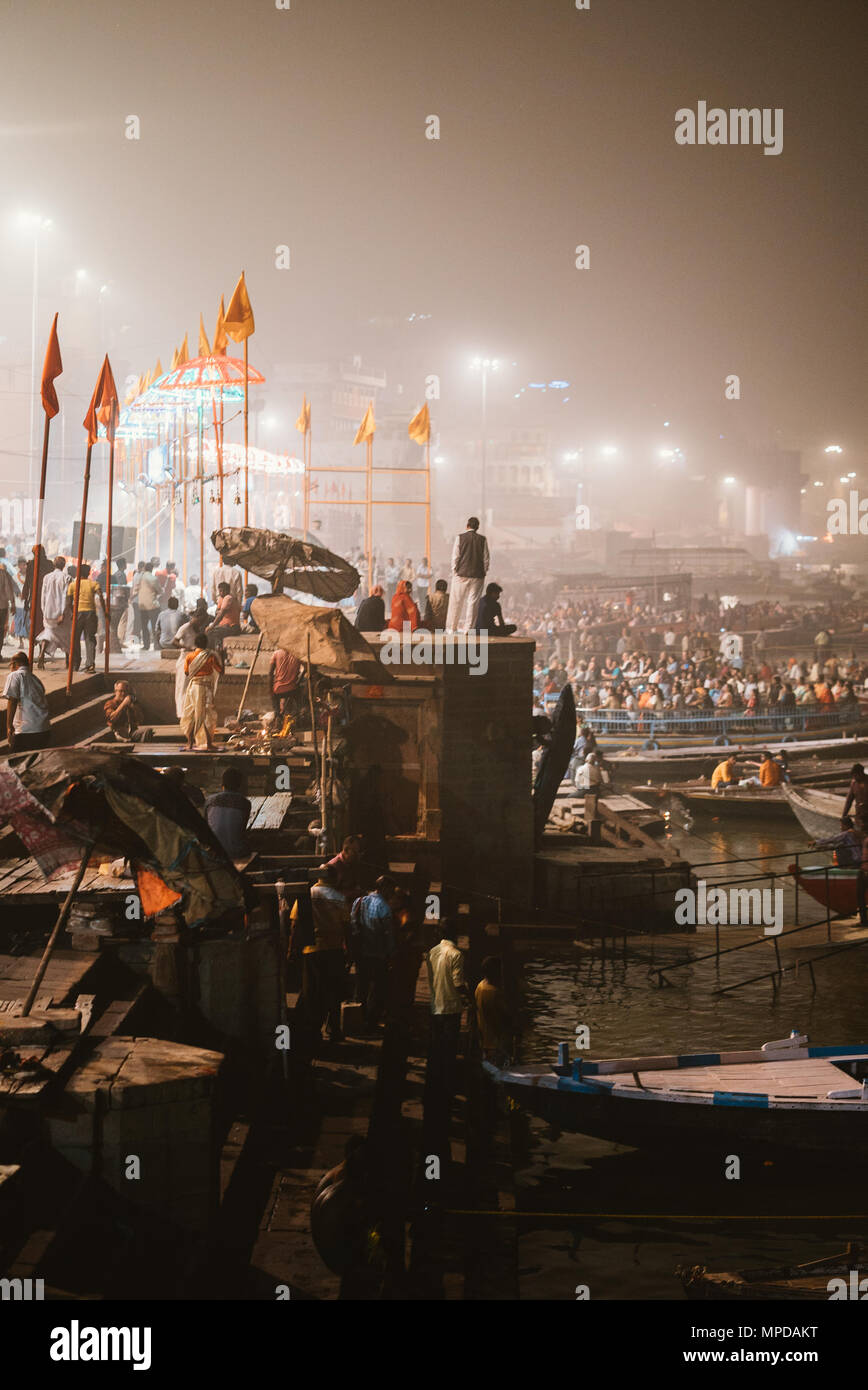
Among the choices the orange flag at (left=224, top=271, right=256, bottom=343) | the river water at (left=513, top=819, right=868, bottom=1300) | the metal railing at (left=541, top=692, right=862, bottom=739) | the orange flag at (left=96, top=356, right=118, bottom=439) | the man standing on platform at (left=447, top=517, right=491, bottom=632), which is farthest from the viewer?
the metal railing at (left=541, top=692, right=862, bottom=739)

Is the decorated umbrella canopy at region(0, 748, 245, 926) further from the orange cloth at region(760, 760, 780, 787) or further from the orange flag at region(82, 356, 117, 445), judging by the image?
the orange cloth at region(760, 760, 780, 787)

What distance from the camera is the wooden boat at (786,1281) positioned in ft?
25.6

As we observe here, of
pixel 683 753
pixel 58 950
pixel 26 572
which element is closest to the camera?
pixel 58 950

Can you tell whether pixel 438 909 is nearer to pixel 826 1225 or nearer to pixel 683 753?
pixel 826 1225

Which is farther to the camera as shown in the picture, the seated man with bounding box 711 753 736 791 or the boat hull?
the seated man with bounding box 711 753 736 791

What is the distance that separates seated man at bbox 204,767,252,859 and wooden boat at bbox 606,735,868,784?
23662 millimetres

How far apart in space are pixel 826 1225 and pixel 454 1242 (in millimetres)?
3204

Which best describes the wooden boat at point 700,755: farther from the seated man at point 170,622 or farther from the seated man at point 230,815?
the seated man at point 230,815

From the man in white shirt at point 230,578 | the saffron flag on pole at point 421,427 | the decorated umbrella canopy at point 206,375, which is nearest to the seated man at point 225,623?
the man in white shirt at point 230,578

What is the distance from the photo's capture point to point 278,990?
29.2 ft

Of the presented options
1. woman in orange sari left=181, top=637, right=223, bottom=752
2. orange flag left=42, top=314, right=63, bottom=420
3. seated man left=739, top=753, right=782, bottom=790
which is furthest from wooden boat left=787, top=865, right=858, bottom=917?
seated man left=739, top=753, right=782, bottom=790

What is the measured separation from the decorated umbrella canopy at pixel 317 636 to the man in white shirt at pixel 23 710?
3.62m

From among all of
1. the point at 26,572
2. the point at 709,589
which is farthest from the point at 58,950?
the point at 709,589

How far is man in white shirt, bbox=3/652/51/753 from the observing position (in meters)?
12.4
